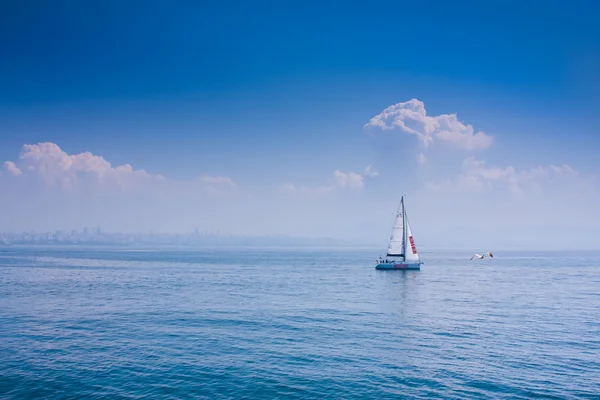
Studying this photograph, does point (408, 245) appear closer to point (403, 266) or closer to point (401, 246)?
point (401, 246)

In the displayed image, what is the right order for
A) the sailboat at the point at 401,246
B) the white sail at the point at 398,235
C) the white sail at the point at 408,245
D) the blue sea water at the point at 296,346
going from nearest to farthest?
1. the blue sea water at the point at 296,346
2. the white sail at the point at 398,235
3. the sailboat at the point at 401,246
4. the white sail at the point at 408,245

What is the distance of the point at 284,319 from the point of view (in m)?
62.6

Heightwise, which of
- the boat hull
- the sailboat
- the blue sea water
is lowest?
the blue sea water

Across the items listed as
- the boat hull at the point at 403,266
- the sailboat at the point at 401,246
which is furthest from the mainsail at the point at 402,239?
the boat hull at the point at 403,266

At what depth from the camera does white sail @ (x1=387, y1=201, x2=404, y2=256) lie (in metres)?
144

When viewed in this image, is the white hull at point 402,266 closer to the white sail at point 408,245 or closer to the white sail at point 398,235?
the white sail at point 408,245

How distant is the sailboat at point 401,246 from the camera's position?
144 meters

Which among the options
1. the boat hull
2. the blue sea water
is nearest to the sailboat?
the boat hull

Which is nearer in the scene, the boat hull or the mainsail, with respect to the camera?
the mainsail

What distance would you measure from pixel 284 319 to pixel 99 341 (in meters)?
24.7

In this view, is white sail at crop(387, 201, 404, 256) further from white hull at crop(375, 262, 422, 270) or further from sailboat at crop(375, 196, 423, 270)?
white hull at crop(375, 262, 422, 270)

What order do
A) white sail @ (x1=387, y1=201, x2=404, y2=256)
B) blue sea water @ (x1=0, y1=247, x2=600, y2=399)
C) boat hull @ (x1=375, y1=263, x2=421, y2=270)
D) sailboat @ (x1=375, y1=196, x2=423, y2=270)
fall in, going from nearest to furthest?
blue sea water @ (x1=0, y1=247, x2=600, y2=399) < white sail @ (x1=387, y1=201, x2=404, y2=256) < sailboat @ (x1=375, y1=196, x2=423, y2=270) < boat hull @ (x1=375, y1=263, x2=421, y2=270)

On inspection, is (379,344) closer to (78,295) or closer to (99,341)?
(99,341)

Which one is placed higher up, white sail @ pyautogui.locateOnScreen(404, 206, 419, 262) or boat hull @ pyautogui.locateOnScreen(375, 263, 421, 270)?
white sail @ pyautogui.locateOnScreen(404, 206, 419, 262)
